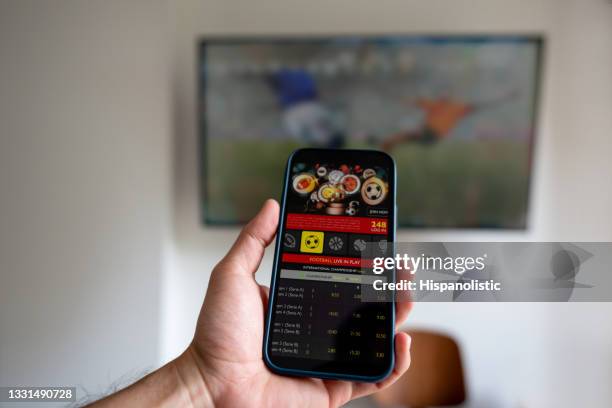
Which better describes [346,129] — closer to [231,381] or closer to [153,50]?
[153,50]

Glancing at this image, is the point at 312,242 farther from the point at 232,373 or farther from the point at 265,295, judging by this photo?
the point at 232,373

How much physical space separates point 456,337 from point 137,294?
1049mm

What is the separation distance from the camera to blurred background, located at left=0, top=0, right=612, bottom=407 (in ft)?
3.90

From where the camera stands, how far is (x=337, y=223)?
0.63 m

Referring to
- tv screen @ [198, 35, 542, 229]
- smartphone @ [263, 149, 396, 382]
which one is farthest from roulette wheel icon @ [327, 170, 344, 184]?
tv screen @ [198, 35, 542, 229]

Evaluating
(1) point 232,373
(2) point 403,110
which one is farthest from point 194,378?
(2) point 403,110

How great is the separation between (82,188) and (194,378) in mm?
870

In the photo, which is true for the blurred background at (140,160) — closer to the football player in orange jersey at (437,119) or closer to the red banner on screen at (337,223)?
the football player in orange jersey at (437,119)

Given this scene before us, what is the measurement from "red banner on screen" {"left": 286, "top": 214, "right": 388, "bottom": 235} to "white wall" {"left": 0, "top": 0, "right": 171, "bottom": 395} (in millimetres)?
A: 729

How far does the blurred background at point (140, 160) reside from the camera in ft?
3.90

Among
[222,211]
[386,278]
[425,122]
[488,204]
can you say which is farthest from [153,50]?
[488,204]

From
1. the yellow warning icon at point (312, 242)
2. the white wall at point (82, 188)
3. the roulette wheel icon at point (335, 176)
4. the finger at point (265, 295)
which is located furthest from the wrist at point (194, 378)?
the white wall at point (82, 188)

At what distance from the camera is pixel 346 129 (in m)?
1.25

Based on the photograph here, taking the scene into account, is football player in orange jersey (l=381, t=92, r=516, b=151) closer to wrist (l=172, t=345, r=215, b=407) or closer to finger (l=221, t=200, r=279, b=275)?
finger (l=221, t=200, r=279, b=275)
